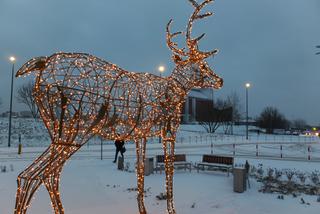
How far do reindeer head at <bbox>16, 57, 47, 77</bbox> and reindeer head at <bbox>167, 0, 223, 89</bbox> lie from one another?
109 inches

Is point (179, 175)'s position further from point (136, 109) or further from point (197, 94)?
point (197, 94)

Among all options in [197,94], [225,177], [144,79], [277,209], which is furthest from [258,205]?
[197,94]

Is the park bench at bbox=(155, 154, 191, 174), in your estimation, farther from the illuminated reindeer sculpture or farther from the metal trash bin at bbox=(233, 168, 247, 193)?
the illuminated reindeer sculpture

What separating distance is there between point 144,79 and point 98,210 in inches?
127

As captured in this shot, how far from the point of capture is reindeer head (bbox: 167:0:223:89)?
564 cm

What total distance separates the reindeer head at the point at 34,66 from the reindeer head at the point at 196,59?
2762 millimetres

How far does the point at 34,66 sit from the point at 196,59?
9.81 feet

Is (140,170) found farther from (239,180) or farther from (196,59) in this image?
(239,180)

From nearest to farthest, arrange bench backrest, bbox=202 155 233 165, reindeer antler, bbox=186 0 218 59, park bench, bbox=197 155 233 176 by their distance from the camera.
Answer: reindeer antler, bbox=186 0 218 59
park bench, bbox=197 155 233 176
bench backrest, bbox=202 155 233 165

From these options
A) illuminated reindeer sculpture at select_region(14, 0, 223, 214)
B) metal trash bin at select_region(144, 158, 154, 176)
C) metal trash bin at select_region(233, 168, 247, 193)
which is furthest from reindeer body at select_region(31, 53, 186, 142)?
metal trash bin at select_region(144, 158, 154, 176)

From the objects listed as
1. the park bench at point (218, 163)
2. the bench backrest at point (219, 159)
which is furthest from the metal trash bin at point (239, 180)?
the bench backrest at point (219, 159)

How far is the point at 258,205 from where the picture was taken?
723 centimetres

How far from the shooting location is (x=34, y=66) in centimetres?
387

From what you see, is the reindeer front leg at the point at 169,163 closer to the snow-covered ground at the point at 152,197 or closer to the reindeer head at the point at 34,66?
the snow-covered ground at the point at 152,197
